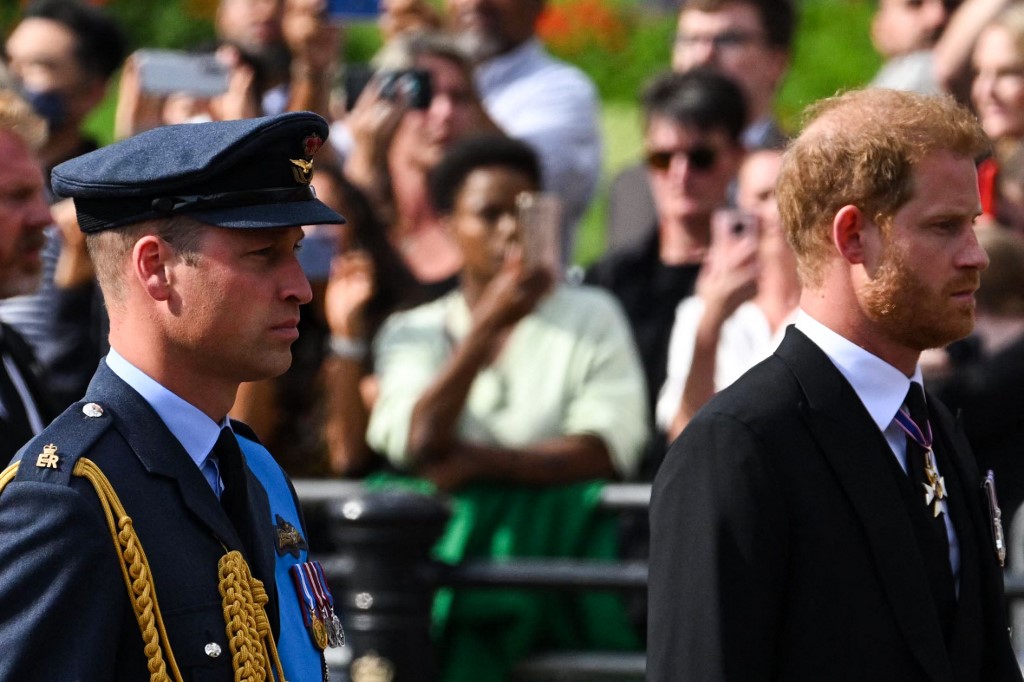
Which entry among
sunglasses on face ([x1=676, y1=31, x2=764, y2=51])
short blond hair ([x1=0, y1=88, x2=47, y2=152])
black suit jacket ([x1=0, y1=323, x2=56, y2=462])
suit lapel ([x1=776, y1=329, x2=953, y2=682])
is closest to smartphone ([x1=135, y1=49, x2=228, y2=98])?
sunglasses on face ([x1=676, y1=31, x2=764, y2=51])

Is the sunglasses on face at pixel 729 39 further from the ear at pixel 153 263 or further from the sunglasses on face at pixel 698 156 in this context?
the ear at pixel 153 263

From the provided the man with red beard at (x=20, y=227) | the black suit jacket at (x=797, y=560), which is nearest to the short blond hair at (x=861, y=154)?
the black suit jacket at (x=797, y=560)

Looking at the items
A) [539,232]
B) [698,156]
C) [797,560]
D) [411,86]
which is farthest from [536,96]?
[797,560]

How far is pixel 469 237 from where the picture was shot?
6648mm

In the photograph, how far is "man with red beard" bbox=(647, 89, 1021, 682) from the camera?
310cm

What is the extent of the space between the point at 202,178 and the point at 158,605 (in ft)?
2.33

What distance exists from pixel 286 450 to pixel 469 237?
1.09m

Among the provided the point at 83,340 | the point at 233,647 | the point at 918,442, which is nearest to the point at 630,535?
the point at 83,340

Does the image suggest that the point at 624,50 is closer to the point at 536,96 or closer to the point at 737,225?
the point at 536,96

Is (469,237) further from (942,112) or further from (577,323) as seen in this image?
(942,112)

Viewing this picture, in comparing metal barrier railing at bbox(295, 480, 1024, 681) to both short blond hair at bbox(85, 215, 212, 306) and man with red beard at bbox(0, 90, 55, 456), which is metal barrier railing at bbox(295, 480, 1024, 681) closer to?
man with red beard at bbox(0, 90, 55, 456)

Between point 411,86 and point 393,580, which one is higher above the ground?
point 411,86

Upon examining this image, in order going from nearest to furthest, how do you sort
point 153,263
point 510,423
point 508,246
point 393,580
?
point 153,263 → point 393,580 → point 510,423 → point 508,246

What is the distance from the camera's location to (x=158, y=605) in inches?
107
